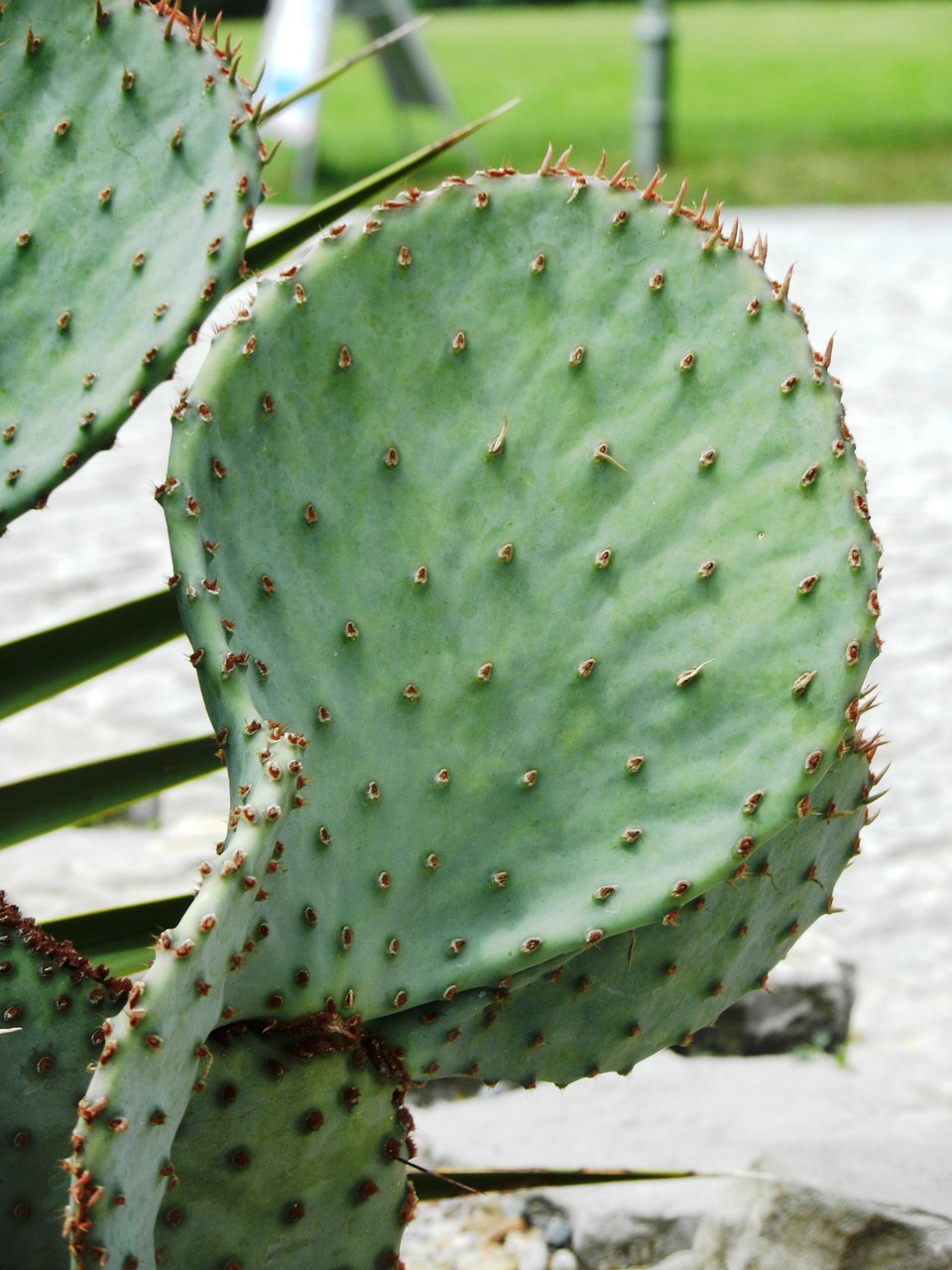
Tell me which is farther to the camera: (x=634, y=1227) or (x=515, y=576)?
(x=634, y=1227)

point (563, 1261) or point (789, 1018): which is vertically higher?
point (789, 1018)

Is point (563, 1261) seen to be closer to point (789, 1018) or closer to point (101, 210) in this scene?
point (789, 1018)

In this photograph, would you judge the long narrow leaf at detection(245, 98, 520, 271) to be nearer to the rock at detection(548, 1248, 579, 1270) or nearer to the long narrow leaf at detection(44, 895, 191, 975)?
the long narrow leaf at detection(44, 895, 191, 975)

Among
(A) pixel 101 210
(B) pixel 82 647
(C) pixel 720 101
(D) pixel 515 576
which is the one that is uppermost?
(C) pixel 720 101

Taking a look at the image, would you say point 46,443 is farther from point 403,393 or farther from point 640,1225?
point 640,1225

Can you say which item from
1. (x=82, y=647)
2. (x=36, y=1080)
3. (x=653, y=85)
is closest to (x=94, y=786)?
(x=82, y=647)

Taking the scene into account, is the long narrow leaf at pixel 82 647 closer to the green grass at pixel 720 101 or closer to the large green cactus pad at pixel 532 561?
the large green cactus pad at pixel 532 561

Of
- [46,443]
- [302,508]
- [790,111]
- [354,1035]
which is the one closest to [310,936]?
[354,1035]
